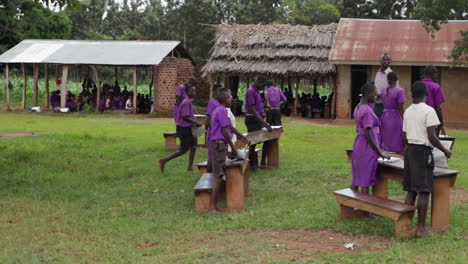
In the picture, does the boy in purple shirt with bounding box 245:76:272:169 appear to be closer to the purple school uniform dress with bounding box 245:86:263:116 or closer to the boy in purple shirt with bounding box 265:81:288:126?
the purple school uniform dress with bounding box 245:86:263:116

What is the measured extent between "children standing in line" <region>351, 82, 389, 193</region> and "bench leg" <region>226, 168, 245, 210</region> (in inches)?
61.8

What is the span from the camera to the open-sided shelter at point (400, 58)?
2106 centimetres

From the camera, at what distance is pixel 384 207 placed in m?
6.16

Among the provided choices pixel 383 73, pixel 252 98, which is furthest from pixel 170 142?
pixel 383 73

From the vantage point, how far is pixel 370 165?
6770mm

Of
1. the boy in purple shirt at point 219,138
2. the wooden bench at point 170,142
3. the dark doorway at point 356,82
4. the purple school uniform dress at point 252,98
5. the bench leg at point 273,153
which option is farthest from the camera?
the dark doorway at point 356,82

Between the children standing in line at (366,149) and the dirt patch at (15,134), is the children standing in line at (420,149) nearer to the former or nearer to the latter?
the children standing in line at (366,149)

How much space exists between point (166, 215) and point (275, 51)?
1714cm

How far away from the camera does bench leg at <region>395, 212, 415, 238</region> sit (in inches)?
240

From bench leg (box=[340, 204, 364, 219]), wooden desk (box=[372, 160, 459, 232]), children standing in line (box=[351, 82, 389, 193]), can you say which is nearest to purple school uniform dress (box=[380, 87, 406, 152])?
children standing in line (box=[351, 82, 389, 193])

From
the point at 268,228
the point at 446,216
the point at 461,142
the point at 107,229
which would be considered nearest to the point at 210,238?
the point at 268,228

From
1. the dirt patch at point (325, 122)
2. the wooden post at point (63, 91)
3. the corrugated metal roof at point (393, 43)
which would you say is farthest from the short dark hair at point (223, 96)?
the wooden post at point (63, 91)

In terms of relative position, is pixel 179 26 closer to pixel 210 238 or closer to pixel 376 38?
pixel 376 38

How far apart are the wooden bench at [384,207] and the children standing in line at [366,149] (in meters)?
0.19
